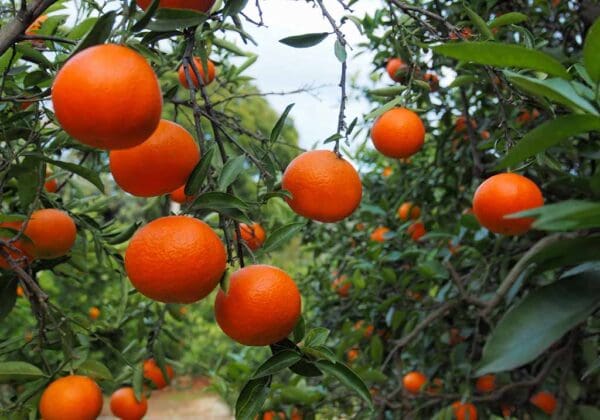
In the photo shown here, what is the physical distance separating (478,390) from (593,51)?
4.63 feet

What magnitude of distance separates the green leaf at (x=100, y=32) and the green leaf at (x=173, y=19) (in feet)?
0.11

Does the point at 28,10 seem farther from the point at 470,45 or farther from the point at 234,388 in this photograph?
the point at 234,388

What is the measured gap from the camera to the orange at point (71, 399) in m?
0.85

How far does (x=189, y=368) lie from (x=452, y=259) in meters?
4.30

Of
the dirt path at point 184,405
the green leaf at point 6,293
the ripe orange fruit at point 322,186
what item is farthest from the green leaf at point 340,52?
the dirt path at point 184,405

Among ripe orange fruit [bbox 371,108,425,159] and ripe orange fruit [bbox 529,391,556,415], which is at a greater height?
ripe orange fruit [bbox 371,108,425,159]

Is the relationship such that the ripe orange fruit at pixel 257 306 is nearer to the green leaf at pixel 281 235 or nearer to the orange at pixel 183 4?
the green leaf at pixel 281 235

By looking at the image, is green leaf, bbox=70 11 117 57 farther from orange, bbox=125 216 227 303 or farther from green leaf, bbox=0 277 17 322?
green leaf, bbox=0 277 17 322

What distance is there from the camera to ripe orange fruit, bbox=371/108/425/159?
3.41 ft

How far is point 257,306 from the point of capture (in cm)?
64

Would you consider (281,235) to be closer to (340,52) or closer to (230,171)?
(230,171)

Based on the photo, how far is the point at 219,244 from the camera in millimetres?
635

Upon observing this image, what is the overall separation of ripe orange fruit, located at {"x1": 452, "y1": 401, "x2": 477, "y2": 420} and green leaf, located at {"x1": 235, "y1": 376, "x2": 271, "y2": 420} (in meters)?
0.80

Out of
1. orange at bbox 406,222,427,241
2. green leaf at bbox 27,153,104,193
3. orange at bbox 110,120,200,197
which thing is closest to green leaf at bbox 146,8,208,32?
orange at bbox 110,120,200,197
